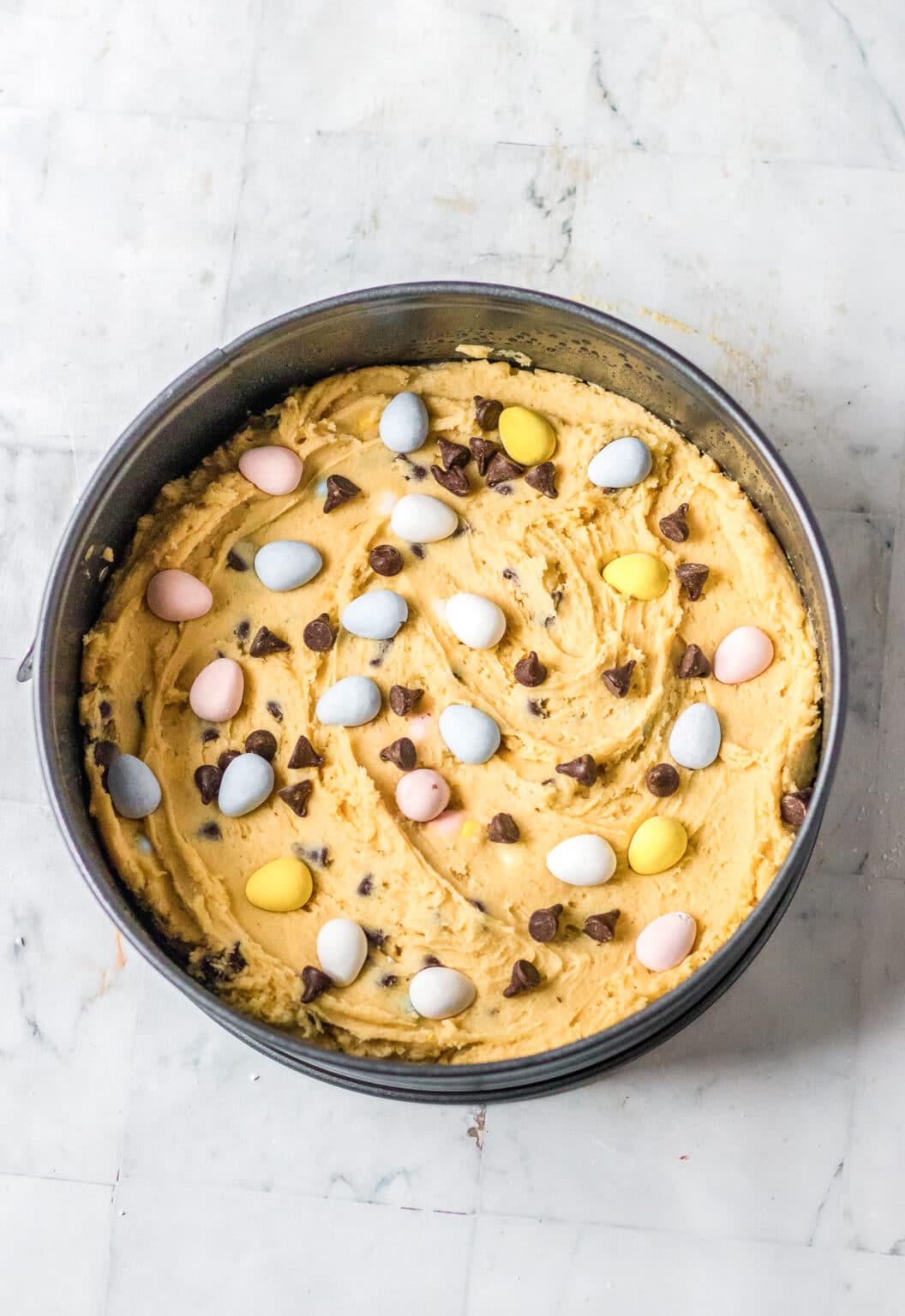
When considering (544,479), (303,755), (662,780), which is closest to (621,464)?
(544,479)

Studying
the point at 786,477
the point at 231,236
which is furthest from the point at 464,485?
the point at 231,236

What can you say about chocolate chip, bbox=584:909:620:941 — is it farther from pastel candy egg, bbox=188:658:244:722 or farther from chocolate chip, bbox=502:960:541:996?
pastel candy egg, bbox=188:658:244:722

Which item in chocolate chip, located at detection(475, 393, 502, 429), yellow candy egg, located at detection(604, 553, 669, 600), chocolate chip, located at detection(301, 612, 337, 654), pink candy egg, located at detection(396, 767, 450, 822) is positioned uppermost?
chocolate chip, located at detection(475, 393, 502, 429)

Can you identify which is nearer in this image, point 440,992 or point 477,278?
point 440,992

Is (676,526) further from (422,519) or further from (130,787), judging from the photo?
(130,787)

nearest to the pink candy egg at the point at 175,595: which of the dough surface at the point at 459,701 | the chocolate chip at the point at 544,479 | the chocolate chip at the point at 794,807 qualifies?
the dough surface at the point at 459,701

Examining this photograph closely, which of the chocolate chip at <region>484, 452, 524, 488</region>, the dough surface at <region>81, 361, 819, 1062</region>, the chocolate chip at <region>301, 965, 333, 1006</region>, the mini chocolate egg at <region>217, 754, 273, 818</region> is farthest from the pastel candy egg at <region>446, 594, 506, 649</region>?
the chocolate chip at <region>301, 965, 333, 1006</region>

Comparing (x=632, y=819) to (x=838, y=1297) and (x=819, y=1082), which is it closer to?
(x=819, y=1082)
